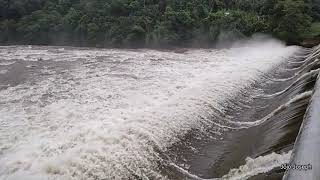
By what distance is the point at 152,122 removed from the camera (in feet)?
33.6

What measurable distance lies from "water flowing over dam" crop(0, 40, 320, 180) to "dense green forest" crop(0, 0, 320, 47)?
11772mm

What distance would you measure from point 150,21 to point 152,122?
85.7 ft

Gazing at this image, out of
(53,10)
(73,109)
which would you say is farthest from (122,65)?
(53,10)

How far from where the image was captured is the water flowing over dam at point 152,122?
7.74 metres

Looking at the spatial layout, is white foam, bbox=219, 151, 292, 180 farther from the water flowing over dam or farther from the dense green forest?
the dense green forest

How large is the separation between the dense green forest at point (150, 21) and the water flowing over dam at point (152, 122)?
38.6ft

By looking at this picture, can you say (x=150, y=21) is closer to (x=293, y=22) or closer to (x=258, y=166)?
(x=293, y=22)

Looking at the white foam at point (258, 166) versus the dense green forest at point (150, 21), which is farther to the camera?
the dense green forest at point (150, 21)

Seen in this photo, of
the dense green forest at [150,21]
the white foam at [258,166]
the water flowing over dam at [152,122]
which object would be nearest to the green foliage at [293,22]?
the dense green forest at [150,21]

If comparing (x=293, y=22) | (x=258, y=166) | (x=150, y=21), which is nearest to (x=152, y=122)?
(x=258, y=166)

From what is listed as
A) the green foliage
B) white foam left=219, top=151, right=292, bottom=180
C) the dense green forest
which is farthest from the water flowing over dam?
the dense green forest

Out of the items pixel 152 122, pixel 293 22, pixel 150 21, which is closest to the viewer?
pixel 152 122

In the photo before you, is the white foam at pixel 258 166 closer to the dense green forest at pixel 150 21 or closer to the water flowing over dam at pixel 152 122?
the water flowing over dam at pixel 152 122

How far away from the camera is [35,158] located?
8.15 meters
